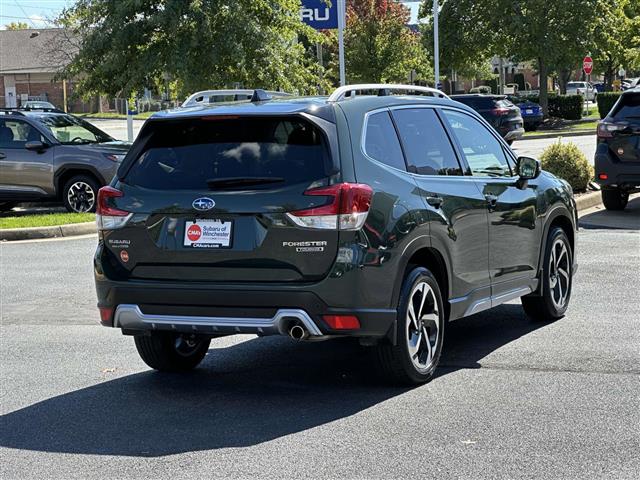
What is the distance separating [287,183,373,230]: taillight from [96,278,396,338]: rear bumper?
0.39m

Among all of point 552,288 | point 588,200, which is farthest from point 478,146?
point 588,200

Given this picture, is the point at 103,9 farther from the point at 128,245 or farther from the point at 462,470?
the point at 462,470

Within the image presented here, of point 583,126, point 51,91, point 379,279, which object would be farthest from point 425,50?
point 379,279

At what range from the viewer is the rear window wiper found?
6.28 m

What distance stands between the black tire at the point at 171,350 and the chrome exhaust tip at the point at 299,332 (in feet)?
4.10

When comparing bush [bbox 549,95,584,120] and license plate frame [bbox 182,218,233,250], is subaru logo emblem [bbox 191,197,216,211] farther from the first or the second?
bush [bbox 549,95,584,120]

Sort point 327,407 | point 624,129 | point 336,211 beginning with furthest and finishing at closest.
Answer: point 624,129 < point 327,407 < point 336,211

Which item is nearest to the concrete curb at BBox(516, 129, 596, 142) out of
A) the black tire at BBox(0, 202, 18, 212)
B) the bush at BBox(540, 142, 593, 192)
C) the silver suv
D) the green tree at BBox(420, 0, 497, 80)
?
the green tree at BBox(420, 0, 497, 80)

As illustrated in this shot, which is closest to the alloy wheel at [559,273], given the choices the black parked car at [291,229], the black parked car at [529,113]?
the black parked car at [291,229]

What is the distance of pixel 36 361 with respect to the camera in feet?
25.7

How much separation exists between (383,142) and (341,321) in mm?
1223

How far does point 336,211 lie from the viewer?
6105 mm

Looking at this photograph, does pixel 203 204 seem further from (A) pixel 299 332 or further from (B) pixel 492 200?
(B) pixel 492 200

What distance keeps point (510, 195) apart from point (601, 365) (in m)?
1.49
